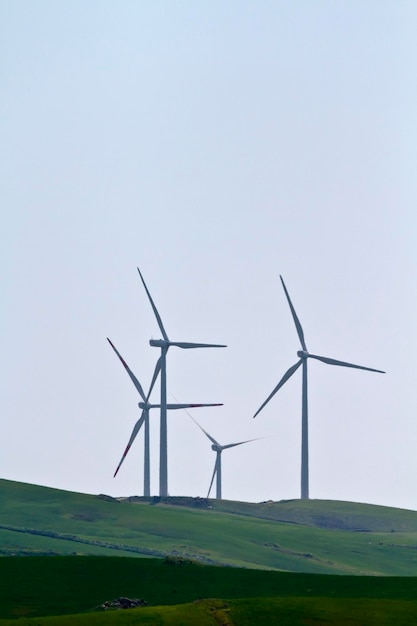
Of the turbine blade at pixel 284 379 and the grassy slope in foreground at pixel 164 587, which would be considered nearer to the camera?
the grassy slope in foreground at pixel 164 587

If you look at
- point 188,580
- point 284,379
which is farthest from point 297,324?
point 188,580

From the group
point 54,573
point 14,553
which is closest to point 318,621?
point 54,573

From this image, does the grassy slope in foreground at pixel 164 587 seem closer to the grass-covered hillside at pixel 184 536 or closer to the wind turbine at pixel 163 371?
the grass-covered hillside at pixel 184 536

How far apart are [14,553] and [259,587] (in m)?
52.1

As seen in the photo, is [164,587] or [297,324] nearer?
[164,587]

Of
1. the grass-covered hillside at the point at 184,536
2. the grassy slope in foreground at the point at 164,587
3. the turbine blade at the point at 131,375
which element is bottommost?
the grassy slope in foreground at the point at 164,587

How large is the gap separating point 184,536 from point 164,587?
8089 centimetres

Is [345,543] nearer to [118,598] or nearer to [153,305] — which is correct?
[153,305]

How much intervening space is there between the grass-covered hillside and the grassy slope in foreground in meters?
42.4

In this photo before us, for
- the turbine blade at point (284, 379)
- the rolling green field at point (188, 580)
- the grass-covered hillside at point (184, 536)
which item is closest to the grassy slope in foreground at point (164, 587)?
the rolling green field at point (188, 580)

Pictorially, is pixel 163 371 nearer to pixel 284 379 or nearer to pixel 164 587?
pixel 284 379

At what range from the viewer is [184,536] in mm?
162500

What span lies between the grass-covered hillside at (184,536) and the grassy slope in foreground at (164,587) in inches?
1668

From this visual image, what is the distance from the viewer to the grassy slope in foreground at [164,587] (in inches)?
2891
